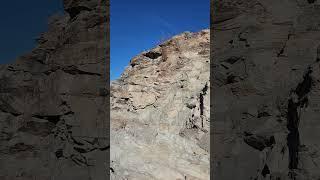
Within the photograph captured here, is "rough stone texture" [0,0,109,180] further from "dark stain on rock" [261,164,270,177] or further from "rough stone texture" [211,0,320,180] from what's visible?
"dark stain on rock" [261,164,270,177]

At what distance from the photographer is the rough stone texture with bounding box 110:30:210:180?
13258 millimetres

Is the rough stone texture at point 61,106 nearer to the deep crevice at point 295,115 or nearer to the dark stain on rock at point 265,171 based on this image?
the dark stain on rock at point 265,171

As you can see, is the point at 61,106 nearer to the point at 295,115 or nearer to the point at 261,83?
the point at 261,83

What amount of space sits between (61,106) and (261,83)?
3193 millimetres

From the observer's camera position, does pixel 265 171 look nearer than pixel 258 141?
Yes

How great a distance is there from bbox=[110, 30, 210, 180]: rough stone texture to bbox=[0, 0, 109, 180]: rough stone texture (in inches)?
225

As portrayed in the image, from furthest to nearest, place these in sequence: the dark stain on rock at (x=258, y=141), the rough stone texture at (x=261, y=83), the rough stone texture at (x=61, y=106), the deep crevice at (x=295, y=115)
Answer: the rough stone texture at (x=61, y=106) → the dark stain on rock at (x=258, y=141) → the rough stone texture at (x=261, y=83) → the deep crevice at (x=295, y=115)

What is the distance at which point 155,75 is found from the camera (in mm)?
19453

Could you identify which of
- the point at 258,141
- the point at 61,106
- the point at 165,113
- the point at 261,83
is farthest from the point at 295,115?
the point at 165,113

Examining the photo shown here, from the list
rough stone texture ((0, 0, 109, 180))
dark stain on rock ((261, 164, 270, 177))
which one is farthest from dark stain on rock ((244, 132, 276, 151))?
rough stone texture ((0, 0, 109, 180))

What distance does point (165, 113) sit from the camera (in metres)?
18.3

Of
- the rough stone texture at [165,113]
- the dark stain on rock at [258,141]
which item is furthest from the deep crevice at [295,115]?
the rough stone texture at [165,113]

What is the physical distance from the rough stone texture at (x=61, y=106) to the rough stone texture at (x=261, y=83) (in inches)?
81.8

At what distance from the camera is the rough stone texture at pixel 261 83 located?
3891mm
